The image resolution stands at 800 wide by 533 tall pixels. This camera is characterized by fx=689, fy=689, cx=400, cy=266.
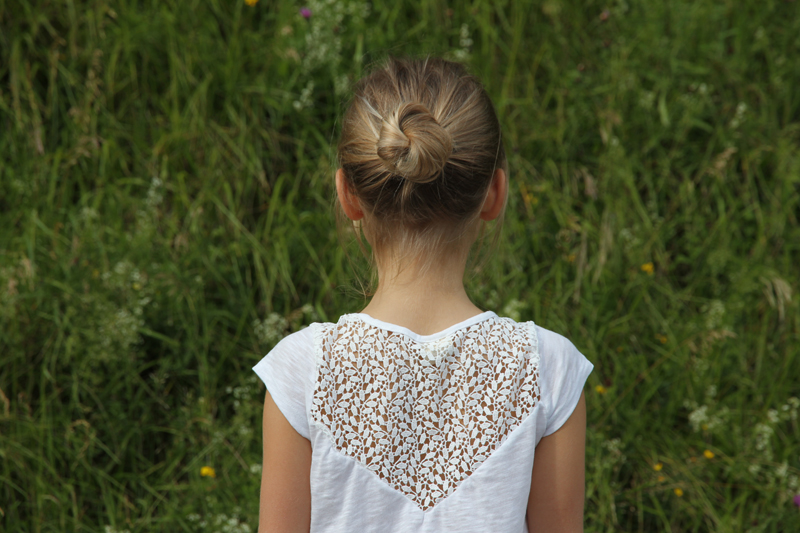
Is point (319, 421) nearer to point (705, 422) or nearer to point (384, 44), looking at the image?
point (705, 422)

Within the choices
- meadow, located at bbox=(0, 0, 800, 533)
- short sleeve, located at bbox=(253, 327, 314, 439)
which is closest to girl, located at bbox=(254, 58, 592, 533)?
short sleeve, located at bbox=(253, 327, 314, 439)

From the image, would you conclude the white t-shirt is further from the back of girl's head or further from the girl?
the back of girl's head

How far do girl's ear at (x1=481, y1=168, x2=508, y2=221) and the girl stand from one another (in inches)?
1.8

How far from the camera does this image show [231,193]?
10.1 ft

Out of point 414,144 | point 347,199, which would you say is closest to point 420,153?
point 414,144

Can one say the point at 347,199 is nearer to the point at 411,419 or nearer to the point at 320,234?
the point at 411,419

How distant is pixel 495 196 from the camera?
1355 mm

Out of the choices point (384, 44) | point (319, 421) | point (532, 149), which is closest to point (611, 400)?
point (532, 149)

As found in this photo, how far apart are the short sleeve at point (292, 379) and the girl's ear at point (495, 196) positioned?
1.40 ft

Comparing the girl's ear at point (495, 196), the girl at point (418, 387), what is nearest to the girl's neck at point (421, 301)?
the girl at point (418, 387)

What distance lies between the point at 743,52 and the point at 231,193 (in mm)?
2649

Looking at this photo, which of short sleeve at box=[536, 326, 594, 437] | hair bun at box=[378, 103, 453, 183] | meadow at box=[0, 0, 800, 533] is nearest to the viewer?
hair bun at box=[378, 103, 453, 183]

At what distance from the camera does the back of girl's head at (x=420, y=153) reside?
47.1 inches

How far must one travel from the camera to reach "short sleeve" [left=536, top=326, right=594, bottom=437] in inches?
50.3
